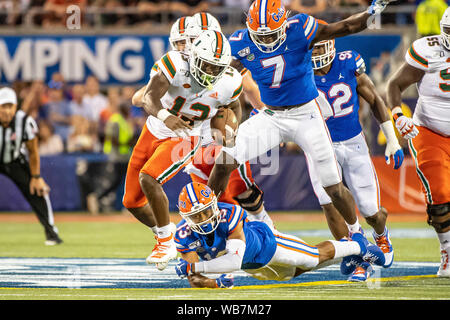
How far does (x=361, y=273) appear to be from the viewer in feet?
21.6

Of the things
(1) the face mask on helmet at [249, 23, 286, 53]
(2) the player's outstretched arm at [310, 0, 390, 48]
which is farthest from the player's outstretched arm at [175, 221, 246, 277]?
(2) the player's outstretched arm at [310, 0, 390, 48]

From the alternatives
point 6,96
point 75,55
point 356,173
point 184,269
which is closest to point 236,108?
point 356,173

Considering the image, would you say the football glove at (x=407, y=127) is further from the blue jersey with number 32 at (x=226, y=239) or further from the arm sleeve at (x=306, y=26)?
the blue jersey with number 32 at (x=226, y=239)

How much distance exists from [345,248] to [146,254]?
330 cm

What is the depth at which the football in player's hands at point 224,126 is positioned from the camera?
23.4ft

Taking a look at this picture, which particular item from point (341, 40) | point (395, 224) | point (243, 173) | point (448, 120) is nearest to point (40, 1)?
point (341, 40)

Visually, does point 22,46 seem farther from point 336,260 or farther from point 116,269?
point 336,260

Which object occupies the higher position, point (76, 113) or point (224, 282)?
point (224, 282)

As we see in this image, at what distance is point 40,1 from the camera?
1662 cm

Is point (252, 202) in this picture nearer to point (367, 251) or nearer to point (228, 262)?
point (367, 251)

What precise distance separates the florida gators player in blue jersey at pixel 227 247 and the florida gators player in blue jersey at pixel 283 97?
83 cm

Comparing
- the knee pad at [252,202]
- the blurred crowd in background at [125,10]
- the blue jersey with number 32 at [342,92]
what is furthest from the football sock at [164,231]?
the blurred crowd in background at [125,10]

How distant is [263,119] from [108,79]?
967 centimetres

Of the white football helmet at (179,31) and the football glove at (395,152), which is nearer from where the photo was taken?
the football glove at (395,152)
